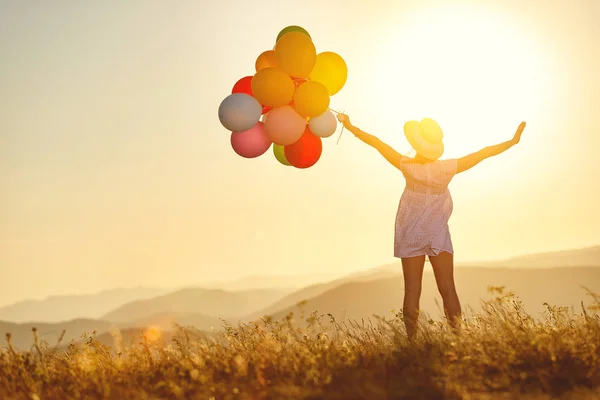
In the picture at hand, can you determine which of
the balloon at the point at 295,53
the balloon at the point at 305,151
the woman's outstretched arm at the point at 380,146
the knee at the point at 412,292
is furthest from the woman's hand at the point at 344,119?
the knee at the point at 412,292

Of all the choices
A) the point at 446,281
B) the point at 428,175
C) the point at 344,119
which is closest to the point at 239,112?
the point at 344,119

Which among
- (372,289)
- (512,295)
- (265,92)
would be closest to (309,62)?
(265,92)

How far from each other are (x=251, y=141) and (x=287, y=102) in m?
0.58

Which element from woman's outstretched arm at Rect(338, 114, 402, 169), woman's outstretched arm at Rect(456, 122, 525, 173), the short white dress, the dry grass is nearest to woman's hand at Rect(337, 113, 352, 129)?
woman's outstretched arm at Rect(338, 114, 402, 169)

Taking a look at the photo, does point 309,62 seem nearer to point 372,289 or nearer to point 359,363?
point 359,363

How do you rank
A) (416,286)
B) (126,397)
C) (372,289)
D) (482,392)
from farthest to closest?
(372,289)
(416,286)
(126,397)
(482,392)

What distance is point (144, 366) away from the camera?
5.12 metres

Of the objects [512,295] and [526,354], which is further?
[512,295]

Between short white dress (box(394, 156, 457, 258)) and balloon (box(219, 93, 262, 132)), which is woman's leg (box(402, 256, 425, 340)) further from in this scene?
balloon (box(219, 93, 262, 132))

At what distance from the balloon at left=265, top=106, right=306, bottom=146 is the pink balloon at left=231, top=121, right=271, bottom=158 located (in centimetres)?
16

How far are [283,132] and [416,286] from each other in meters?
2.06

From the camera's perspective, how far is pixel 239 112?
686 centimetres

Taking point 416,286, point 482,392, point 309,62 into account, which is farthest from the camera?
point 309,62

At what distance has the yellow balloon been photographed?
24.0 feet
